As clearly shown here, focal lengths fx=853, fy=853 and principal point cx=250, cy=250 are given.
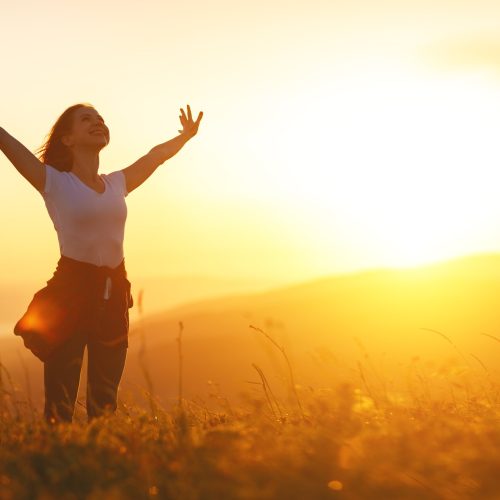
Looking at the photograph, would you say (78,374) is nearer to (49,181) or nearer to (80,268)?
(80,268)

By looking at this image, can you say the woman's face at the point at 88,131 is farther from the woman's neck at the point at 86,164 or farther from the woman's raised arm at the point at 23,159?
the woman's raised arm at the point at 23,159

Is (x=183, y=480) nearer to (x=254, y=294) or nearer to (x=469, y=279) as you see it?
(x=469, y=279)

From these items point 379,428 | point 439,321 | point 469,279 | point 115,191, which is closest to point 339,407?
point 379,428

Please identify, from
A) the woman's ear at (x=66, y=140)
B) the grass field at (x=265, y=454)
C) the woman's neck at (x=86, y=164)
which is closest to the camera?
the grass field at (x=265, y=454)

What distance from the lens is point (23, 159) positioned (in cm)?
584

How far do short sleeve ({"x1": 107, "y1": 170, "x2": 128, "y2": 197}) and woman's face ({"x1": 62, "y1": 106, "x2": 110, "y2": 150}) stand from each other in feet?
0.79

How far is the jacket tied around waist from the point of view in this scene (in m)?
5.88

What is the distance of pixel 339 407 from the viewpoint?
446cm

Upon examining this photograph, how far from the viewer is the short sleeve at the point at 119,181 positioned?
21.0 feet

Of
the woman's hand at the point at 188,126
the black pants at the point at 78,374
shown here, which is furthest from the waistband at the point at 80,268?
the woman's hand at the point at 188,126

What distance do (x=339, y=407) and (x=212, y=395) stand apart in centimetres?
143

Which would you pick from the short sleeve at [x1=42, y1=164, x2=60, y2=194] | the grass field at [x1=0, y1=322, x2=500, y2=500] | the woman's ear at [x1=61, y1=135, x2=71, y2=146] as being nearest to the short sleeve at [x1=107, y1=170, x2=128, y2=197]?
the woman's ear at [x1=61, y1=135, x2=71, y2=146]

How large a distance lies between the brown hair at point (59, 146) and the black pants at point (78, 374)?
4.20ft

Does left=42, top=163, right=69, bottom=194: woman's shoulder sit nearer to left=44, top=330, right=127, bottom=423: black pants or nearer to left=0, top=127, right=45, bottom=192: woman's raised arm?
left=0, top=127, right=45, bottom=192: woman's raised arm
